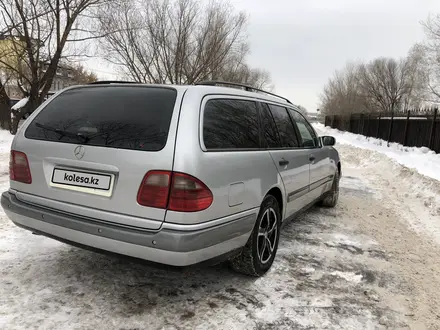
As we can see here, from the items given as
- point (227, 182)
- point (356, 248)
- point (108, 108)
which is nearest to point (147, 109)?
point (108, 108)

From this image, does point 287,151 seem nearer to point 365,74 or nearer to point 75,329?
point 75,329

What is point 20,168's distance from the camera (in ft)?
9.68

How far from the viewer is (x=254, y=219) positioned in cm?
299

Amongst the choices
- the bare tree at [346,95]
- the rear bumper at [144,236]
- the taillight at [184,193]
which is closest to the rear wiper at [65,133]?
the rear bumper at [144,236]

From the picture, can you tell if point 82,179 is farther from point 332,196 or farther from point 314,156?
point 332,196

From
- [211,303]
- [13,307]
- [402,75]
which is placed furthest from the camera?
[402,75]

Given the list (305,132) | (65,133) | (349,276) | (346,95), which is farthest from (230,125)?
(346,95)

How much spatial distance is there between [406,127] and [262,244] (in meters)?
15.4

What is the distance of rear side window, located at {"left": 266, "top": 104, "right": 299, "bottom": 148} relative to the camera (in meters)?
3.84

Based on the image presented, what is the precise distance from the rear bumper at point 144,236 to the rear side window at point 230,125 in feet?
1.93

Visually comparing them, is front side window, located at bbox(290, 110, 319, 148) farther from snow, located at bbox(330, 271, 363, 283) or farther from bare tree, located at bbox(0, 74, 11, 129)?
bare tree, located at bbox(0, 74, 11, 129)

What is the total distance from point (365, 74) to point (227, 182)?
179 ft

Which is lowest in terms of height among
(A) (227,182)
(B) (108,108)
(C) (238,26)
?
(A) (227,182)

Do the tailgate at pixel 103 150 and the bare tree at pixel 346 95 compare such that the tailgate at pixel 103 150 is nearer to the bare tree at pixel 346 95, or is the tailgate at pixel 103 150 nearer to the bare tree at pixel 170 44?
the bare tree at pixel 170 44
